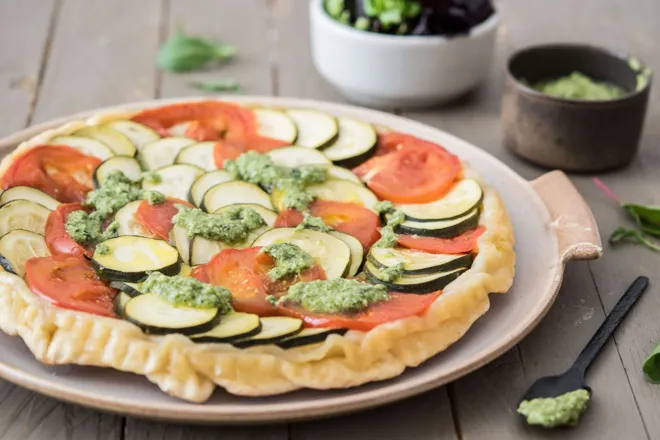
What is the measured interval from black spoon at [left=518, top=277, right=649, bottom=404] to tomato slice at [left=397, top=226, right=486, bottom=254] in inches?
23.9

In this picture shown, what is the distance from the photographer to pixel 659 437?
11.0 feet

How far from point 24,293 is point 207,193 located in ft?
3.21

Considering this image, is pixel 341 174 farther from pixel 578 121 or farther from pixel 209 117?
pixel 578 121

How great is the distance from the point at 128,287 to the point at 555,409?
1590 millimetres

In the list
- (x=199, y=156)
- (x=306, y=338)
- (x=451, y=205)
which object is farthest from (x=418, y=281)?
(x=199, y=156)

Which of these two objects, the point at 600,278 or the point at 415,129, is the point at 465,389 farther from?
the point at 415,129

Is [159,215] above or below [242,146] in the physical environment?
above

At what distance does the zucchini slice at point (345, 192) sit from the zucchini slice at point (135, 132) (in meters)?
0.91

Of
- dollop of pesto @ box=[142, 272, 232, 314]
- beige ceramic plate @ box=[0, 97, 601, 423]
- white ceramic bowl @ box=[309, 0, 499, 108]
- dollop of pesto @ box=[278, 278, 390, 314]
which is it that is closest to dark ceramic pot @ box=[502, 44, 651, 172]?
white ceramic bowl @ box=[309, 0, 499, 108]

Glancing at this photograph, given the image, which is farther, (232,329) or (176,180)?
(176,180)

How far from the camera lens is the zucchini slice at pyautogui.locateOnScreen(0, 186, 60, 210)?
3.95 metres

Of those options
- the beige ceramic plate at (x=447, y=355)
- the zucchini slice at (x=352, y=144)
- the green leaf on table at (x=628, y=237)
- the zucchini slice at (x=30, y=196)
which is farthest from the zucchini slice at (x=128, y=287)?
the green leaf on table at (x=628, y=237)

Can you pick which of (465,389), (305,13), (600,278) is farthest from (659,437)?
(305,13)

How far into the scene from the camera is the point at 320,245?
3.75m
